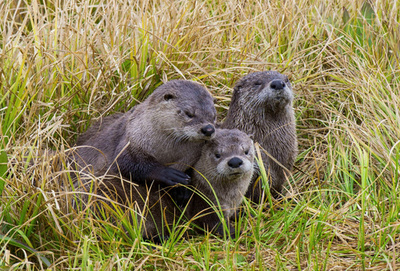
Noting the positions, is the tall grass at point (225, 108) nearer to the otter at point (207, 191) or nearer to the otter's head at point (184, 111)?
the otter at point (207, 191)

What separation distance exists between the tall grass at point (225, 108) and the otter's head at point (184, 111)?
1.79 ft

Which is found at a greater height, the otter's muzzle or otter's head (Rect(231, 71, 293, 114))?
the otter's muzzle

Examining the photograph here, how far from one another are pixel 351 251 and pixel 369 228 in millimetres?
259

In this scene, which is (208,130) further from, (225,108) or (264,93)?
(225,108)

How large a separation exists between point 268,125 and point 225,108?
1.62ft

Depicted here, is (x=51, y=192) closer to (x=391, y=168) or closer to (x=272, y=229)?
(x=272, y=229)

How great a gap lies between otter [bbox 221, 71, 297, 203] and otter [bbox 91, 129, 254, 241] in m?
0.33

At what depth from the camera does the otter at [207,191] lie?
3607 mm

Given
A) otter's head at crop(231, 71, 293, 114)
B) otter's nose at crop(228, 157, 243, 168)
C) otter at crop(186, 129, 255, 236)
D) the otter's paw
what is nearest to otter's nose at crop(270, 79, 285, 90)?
otter's head at crop(231, 71, 293, 114)

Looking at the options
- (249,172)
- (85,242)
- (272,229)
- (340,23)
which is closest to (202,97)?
(249,172)

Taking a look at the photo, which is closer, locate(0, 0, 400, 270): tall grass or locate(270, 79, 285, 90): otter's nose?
locate(0, 0, 400, 270): tall grass

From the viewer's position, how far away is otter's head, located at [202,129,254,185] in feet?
11.6

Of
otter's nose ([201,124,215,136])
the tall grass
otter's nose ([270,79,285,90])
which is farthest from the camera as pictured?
otter's nose ([270,79,285,90])

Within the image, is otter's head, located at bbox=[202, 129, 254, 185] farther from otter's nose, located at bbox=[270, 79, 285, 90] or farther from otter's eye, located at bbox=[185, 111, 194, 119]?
otter's nose, located at bbox=[270, 79, 285, 90]
